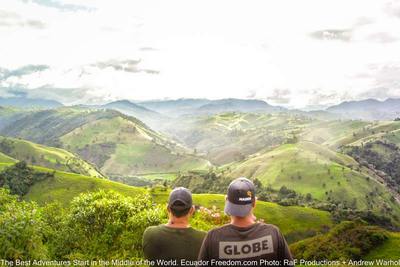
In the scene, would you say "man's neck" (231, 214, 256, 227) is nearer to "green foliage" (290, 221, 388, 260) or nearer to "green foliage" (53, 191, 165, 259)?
"green foliage" (53, 191, 165, 259)

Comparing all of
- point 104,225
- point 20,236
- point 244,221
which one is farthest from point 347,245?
point 244,221

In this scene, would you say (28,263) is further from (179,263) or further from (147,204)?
(147,204)

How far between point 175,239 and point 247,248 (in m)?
2.76

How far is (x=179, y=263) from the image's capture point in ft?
39.2

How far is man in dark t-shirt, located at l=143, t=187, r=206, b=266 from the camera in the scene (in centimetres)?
1197

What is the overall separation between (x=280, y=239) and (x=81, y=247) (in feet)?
128

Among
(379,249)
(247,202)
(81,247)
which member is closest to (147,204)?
(81,247)

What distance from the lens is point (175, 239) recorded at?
1202 centimetres

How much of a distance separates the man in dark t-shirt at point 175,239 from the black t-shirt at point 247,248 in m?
1.63

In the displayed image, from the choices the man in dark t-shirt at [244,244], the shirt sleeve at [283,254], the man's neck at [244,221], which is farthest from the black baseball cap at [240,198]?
the shirt sleeve at [283,254]

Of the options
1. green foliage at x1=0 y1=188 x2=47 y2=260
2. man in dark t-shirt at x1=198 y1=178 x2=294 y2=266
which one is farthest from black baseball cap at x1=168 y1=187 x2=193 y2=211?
green foliage at x1=0 y1=188 x2=47 y2=260

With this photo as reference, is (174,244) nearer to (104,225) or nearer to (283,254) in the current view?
(283,254)

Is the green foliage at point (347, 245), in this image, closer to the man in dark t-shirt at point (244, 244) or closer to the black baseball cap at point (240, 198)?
the man in dark t-shirt at point (244, 244)

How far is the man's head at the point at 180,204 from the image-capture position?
39.5 feet
